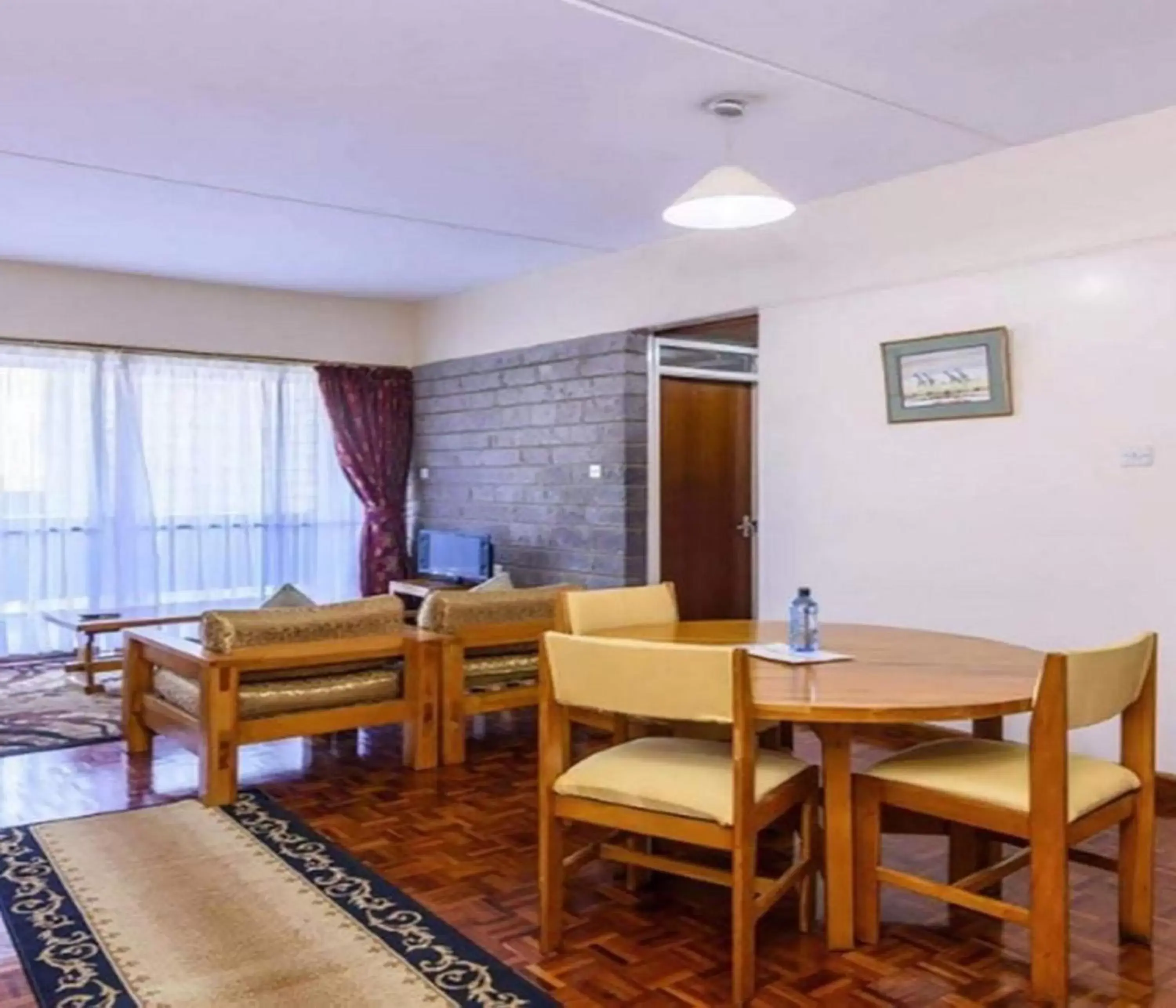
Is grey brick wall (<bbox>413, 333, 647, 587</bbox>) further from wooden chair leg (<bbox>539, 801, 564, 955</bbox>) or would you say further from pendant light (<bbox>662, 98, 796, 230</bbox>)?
wooden chair leg (<bbox>539, 801, 564, 955</bbox>)

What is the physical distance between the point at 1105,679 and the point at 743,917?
0.91 m

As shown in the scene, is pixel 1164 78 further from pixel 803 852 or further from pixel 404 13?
pixel 803 852

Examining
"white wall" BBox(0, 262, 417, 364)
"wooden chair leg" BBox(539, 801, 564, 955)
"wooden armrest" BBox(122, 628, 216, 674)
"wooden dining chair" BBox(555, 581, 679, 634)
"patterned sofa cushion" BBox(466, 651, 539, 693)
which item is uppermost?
"white wall" BBox(0, 262, 417, 364)

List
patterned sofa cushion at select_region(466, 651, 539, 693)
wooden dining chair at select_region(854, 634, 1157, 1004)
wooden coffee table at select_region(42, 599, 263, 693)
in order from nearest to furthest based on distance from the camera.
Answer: wooden dining chair at select_region(854, 634, 1157, 1004) < patterned sofa cushion at select_region(466, 651, 539, 693) < wooden coffee table at select_region(42, 599, 263, 693)

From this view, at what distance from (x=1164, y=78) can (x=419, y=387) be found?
518cm

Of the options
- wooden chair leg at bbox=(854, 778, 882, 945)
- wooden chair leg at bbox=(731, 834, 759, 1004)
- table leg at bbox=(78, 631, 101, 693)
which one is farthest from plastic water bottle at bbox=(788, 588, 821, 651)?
table leg at bbox=(78, 631, 101, 693)

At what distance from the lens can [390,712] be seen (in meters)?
3.95

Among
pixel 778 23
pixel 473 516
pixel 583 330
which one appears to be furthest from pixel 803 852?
pixel 473 516

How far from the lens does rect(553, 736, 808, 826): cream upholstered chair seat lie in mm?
2205

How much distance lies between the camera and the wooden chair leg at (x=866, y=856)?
2408 mm

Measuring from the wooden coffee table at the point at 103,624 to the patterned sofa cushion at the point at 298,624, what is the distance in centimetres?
127

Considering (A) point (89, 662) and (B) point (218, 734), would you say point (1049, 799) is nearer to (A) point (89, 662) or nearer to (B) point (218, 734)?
(B) point (218, 734)

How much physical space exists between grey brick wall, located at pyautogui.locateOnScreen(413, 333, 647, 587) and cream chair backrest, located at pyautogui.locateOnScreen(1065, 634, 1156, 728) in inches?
134

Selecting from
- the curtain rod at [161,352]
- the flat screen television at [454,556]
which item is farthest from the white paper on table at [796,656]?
the curtain rod at [161,352]
